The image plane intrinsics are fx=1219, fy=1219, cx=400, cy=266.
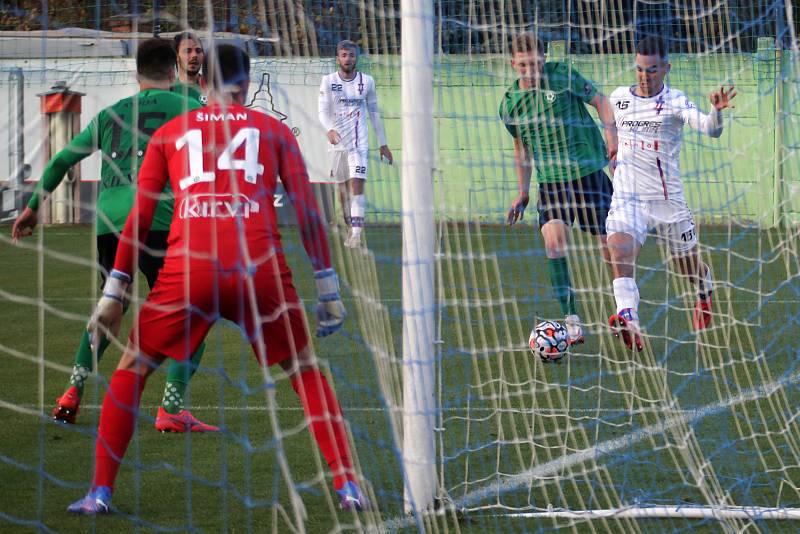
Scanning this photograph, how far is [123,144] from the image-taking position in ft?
19.6

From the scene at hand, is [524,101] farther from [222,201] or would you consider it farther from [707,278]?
[222,201]

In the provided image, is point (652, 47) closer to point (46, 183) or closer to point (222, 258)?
point (46, 183)

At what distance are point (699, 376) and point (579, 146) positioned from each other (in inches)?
71.9

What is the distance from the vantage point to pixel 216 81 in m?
4.32

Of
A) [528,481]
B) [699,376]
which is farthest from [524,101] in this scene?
[528,481]

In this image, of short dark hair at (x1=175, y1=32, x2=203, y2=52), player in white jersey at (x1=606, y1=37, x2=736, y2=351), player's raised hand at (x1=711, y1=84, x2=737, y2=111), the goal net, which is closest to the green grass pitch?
the goal net

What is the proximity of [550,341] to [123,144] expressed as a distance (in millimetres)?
2916

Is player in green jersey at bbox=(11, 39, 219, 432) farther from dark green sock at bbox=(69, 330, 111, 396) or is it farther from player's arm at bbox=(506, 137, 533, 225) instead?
player's arm at bbox=(506, 137, 533, 225)

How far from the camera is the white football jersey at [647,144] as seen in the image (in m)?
7.74

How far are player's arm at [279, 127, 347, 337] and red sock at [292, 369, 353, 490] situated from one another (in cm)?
20

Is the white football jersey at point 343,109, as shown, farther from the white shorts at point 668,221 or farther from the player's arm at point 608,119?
the player's arm at point 608,119

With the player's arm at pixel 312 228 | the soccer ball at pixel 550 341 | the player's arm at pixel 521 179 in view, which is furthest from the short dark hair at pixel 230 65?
the soccer ball at pixel 550 341

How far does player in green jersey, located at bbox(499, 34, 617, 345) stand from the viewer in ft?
23.9

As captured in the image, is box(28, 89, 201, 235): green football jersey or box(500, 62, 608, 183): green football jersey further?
box(500, 62, 608, 183): green football jersey
